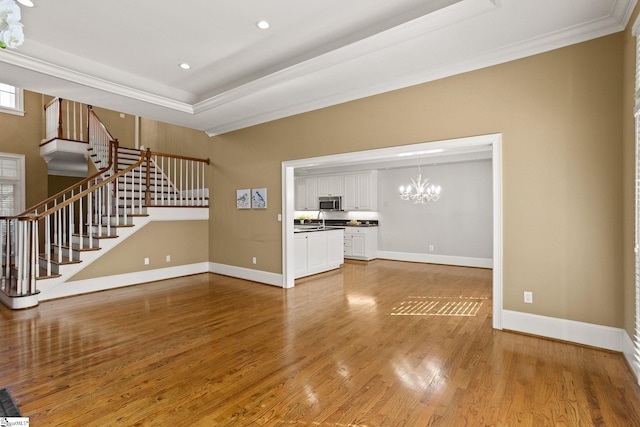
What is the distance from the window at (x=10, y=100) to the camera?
760 cm

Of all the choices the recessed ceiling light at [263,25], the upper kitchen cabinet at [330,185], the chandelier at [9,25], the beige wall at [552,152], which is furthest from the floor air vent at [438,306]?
the upper kitchen cabinet at [330,185]

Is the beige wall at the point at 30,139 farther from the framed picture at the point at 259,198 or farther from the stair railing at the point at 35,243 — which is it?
the framed picture at the point at 259,198

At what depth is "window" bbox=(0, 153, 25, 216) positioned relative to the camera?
24.8ft

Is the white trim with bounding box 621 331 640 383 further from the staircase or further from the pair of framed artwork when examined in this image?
the staircase

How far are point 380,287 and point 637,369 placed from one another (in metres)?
3.48

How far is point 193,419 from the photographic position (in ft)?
6.69

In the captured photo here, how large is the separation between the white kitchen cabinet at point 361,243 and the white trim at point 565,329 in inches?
204

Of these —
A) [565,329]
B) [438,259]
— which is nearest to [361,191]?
[438,259]

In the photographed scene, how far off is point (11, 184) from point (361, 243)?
867 centimetres

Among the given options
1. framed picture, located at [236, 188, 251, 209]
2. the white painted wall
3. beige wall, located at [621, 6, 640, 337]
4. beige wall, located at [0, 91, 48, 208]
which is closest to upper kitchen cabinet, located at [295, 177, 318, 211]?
the white painted wall

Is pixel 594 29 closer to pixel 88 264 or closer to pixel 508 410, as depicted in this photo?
pixel 508 410

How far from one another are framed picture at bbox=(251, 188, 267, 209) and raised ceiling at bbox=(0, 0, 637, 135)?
5.12 ft

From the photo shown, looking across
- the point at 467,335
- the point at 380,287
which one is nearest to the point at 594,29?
the point at 467,335

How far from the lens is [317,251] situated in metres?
6.78
